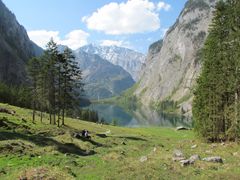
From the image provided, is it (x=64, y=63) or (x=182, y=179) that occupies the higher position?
(x=64, y=63)

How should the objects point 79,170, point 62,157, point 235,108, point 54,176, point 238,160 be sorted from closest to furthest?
point 54,176 < point 79,170 < point 238,160 < point 62,157 < point 235,108

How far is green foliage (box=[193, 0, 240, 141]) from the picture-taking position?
43.5 meters

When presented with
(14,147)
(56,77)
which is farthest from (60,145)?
(56,77)

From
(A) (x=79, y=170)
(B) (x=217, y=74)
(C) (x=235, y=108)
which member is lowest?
(A) (x=79, y=170)

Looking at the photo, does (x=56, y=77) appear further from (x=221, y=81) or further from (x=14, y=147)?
(x=14, y=147)

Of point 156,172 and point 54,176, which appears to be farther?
point 156,172

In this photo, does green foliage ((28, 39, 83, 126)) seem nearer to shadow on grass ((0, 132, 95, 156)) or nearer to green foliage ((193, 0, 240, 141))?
green foliage ((193, 0, 240, 141))

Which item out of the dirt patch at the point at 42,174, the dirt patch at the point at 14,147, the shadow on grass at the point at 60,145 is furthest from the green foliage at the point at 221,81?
the dirt patch at the point at 42,174

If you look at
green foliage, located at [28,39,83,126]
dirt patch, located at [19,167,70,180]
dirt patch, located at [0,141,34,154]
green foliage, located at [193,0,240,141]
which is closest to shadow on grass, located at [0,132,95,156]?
dirt patch, located at [0,141,34,154]

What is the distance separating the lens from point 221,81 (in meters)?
48.0

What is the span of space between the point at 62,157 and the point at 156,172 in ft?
36.0

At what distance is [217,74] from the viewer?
160 feet

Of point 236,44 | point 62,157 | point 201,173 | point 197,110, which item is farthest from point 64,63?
point 201,173

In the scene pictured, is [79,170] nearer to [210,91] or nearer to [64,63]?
[210,91]
